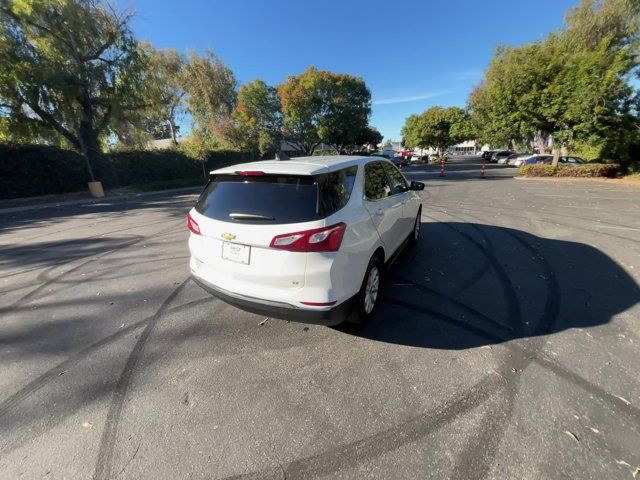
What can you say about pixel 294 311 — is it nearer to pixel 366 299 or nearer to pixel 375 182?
pixel 366 299

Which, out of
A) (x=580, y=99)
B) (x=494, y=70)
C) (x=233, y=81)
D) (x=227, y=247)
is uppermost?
(x=233, y=81)

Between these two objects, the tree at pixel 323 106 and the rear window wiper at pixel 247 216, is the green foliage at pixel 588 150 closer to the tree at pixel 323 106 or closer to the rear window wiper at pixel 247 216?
the tree at pixel 323 106

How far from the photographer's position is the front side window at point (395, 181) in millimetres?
3998

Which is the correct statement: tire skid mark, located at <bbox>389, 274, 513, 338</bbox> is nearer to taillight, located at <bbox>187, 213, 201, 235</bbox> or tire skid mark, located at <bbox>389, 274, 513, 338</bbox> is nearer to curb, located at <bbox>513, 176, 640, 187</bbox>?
taillight, located at <bbox>187, 213, 201, 235</bbox>

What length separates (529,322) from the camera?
3.14 metres

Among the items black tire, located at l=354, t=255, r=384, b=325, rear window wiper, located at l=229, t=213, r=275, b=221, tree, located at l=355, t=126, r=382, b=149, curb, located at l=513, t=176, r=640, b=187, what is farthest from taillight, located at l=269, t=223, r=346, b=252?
tree, located at l=355, t=126, r=382, b=149

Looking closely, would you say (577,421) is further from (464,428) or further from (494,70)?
(494,70)

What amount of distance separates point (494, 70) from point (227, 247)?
92.0 ft

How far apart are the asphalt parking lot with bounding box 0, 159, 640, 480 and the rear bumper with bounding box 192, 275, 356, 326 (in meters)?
0.46

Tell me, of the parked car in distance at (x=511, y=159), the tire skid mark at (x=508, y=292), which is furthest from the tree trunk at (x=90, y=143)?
the parked car in distance at (x=511, y=159)

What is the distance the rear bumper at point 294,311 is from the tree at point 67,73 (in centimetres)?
2032

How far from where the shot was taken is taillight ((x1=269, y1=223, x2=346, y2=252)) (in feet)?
7.57

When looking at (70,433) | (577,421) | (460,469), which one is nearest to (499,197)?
(577,421)

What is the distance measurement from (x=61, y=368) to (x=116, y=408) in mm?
920
